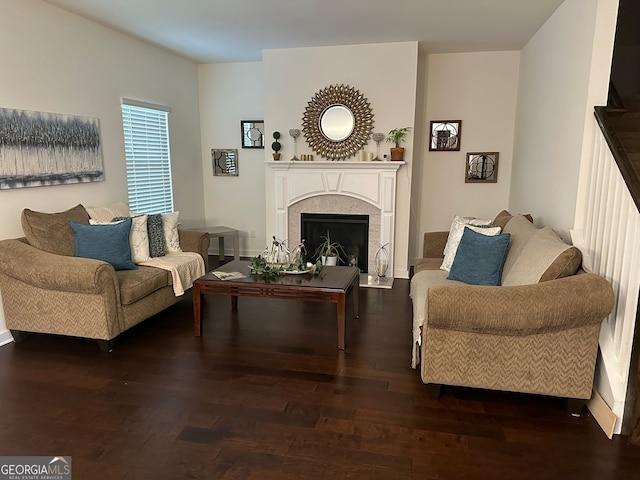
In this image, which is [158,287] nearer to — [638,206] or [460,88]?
[638,206]

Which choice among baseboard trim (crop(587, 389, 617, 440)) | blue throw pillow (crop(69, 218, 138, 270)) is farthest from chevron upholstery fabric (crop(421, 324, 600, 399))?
blue throw pillow (crop(69, 218, 138, 270))

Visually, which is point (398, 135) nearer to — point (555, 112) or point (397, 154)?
point (397, 154)

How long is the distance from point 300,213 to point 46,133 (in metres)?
2.67

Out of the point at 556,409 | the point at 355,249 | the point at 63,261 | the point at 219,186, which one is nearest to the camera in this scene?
the point at 556,409

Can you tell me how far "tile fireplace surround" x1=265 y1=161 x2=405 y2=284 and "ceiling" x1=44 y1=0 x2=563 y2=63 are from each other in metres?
1.31

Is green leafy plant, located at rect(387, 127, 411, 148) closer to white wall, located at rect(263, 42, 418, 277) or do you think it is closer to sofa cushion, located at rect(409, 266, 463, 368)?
white wall, located at rect(263, 42, 418, 277)

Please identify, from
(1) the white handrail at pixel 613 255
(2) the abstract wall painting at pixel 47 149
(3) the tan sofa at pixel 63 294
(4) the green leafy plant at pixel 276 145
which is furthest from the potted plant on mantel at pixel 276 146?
(1) the white handrail at pixel 613 255

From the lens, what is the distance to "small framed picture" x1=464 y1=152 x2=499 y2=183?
539cm

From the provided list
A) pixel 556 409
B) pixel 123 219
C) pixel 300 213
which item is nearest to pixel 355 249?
pixel 300 213

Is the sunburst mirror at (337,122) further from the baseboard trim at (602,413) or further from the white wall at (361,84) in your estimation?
the baseboard trim at (602,413)

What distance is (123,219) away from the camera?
394 centimetres

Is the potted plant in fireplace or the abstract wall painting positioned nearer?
the abstract wall painting

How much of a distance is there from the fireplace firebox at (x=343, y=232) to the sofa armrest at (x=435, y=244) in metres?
1.05

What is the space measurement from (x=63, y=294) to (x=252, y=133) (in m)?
3.42
